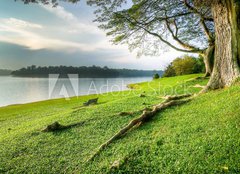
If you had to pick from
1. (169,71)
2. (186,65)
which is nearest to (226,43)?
(186,65)

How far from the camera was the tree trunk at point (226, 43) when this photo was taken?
8.37 m

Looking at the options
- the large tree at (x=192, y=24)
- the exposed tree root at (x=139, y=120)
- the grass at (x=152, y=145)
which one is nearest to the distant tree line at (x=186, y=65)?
the large tree at (x=192, y=24)

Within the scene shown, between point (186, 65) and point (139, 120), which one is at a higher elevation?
point (186, 65)

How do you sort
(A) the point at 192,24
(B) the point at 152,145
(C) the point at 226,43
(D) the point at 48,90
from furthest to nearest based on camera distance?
(D) the point at 48,90
(A) the point at 192,24
(C) the point at 226,43
(B) the point at 152,145

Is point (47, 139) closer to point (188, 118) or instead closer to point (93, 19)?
point (188, 118)

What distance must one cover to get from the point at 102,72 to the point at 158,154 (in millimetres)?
119837

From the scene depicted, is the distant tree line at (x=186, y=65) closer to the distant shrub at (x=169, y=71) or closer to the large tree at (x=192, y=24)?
the distant shrub at (x=169, y=71)

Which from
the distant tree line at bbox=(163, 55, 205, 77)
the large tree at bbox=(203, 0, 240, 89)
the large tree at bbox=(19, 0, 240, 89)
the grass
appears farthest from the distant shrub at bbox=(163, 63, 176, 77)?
the grass

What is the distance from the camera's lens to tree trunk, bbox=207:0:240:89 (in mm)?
8367

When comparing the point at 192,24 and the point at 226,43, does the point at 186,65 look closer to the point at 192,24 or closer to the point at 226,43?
the point at 192,24

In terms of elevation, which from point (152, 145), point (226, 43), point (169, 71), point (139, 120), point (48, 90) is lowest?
point (48, 90)

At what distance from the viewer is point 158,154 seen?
4.96 metres

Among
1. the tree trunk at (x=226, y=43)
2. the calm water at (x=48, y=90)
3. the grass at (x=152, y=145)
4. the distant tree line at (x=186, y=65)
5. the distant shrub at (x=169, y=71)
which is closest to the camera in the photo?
the grass at (x=152, y=145)

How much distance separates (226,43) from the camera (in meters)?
8.64
